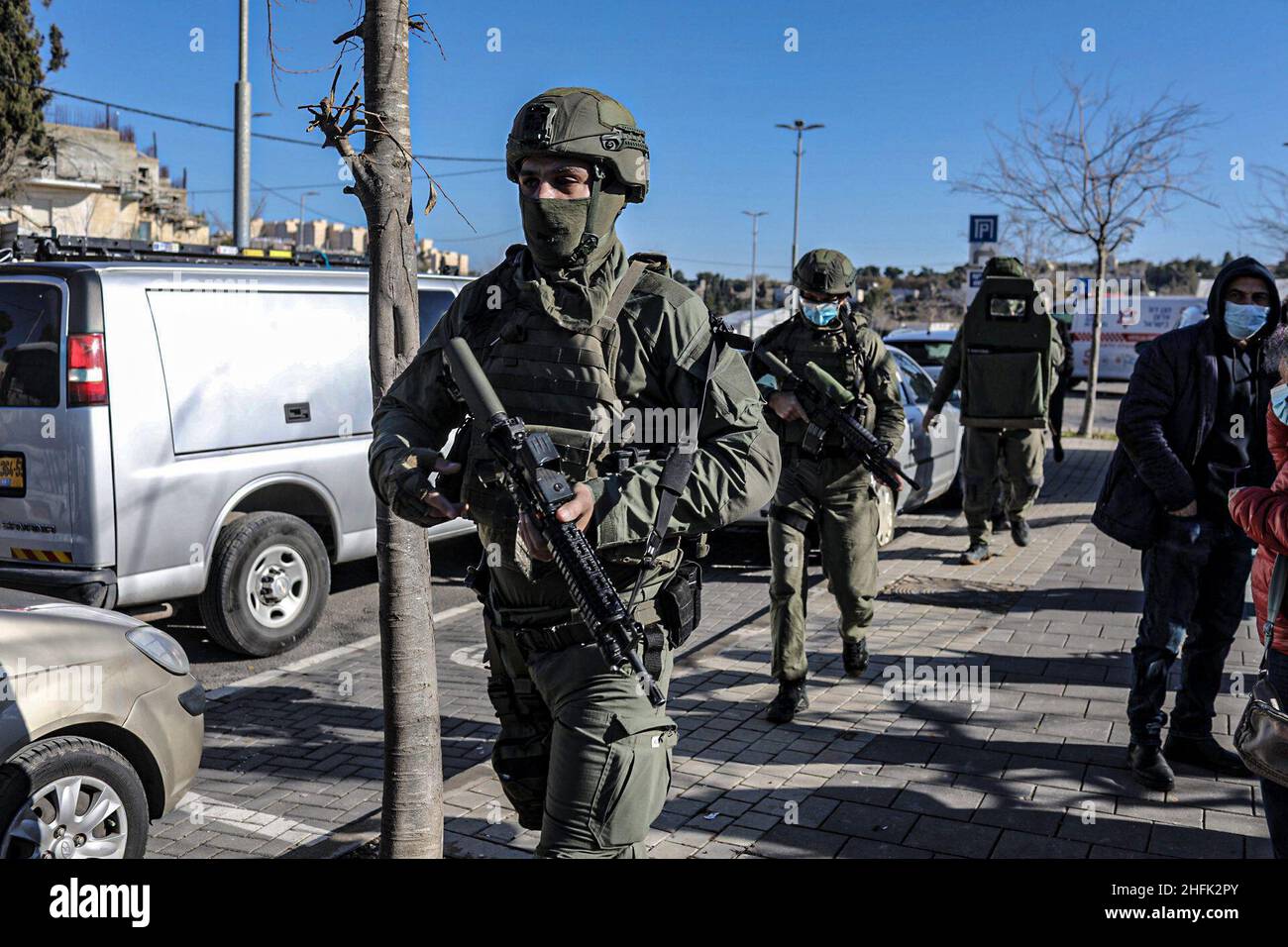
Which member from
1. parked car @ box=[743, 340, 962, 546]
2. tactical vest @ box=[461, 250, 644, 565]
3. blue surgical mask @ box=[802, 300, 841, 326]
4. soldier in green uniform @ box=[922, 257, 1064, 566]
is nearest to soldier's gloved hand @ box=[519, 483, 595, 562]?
tactical vest @ box=[461, 250, 644, 565]

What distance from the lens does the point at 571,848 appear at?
2650 mm

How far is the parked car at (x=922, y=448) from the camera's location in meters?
9.57

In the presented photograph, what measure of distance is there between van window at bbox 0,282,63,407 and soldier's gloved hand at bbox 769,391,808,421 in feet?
11.7

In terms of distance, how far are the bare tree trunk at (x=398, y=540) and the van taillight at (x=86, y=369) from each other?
2.84 metres

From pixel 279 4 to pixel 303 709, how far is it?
332 centimetres

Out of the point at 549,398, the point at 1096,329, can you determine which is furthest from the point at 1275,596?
the point at 1096,329

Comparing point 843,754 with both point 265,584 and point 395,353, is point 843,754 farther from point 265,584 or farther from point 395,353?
point 265,584

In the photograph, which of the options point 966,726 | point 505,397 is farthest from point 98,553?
point 966,726

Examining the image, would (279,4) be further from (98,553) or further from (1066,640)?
(1066,640)

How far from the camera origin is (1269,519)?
115 inches

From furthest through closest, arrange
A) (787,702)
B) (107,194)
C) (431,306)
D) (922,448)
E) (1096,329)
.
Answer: (107,194) → (1096,329) → (922,448) → (431,306) → (787,702)

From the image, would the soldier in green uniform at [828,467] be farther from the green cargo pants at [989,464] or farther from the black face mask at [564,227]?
the green cargo pants at [989,464]

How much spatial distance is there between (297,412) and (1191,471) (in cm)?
483

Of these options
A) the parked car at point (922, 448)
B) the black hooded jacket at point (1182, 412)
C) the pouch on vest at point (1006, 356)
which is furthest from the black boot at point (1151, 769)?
the pouch on vest at point (1006, 356)
